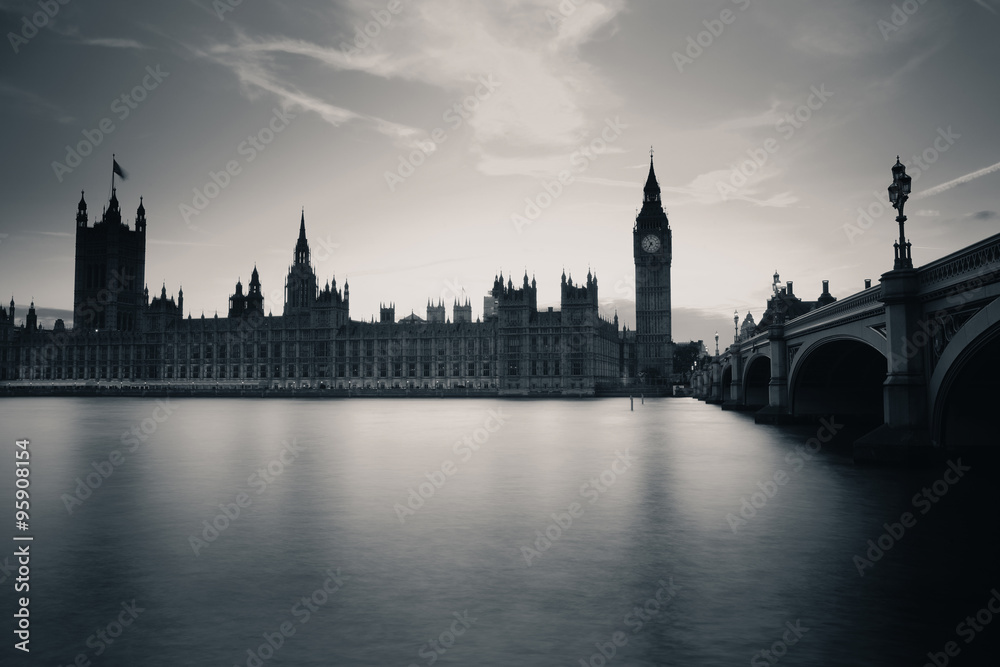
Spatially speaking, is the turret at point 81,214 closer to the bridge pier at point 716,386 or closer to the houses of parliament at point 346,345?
the houses of parliament at point 346,345

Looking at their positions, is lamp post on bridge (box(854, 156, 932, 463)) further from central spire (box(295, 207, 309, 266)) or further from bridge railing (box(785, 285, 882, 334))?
central spire (box(295, 207, 309, 266))

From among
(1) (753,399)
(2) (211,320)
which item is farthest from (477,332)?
(1) (753,399)

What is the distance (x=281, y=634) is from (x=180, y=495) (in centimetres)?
1122

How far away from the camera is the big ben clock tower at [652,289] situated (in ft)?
499
